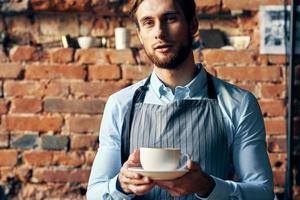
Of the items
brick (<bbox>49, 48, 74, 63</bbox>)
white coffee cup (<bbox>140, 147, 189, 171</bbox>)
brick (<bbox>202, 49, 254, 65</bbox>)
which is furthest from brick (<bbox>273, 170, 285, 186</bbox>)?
white coffee cup (<bbox>140, 147, 189, 171</bbox>)

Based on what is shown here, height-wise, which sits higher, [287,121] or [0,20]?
[0,20]

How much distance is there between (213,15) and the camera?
2512 millimetres

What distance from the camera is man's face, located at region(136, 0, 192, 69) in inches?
51.9

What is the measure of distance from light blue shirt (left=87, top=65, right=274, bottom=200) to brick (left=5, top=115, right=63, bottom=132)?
109cm

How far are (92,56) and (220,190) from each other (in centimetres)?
133

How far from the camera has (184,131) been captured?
1.35 metres

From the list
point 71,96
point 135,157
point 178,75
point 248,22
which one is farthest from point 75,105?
point 135,157

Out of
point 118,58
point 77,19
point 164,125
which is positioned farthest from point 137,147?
point 77,19

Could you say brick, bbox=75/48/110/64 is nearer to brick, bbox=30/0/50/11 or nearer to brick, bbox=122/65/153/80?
brick, bbox=122/65/153/80

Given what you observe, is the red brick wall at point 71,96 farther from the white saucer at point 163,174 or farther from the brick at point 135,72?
the white saucer at point 163,174

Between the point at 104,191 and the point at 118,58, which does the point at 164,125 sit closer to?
the point at 104,191

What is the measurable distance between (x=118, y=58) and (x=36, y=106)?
1.24ft

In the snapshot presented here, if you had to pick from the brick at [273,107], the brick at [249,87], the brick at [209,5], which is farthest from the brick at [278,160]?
the brick at [209,5]

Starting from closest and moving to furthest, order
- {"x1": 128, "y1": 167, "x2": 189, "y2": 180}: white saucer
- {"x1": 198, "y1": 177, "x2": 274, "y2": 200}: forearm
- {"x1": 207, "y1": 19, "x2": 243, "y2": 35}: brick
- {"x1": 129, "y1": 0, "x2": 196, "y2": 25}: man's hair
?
1. {"x1": 128, "y1": 167, "x2": 189, "y2": 180}: white saucer
2. {"x1": 198, "y1": 177, "x2": 274, "y2": 200}: forearm
3. {"x1": 129, "y1": 0, "x2": 196, "y2": 25}: man's hair
4. {"x1": 207, "y1": 19, "x2": 243, "y2": 35}: brick
